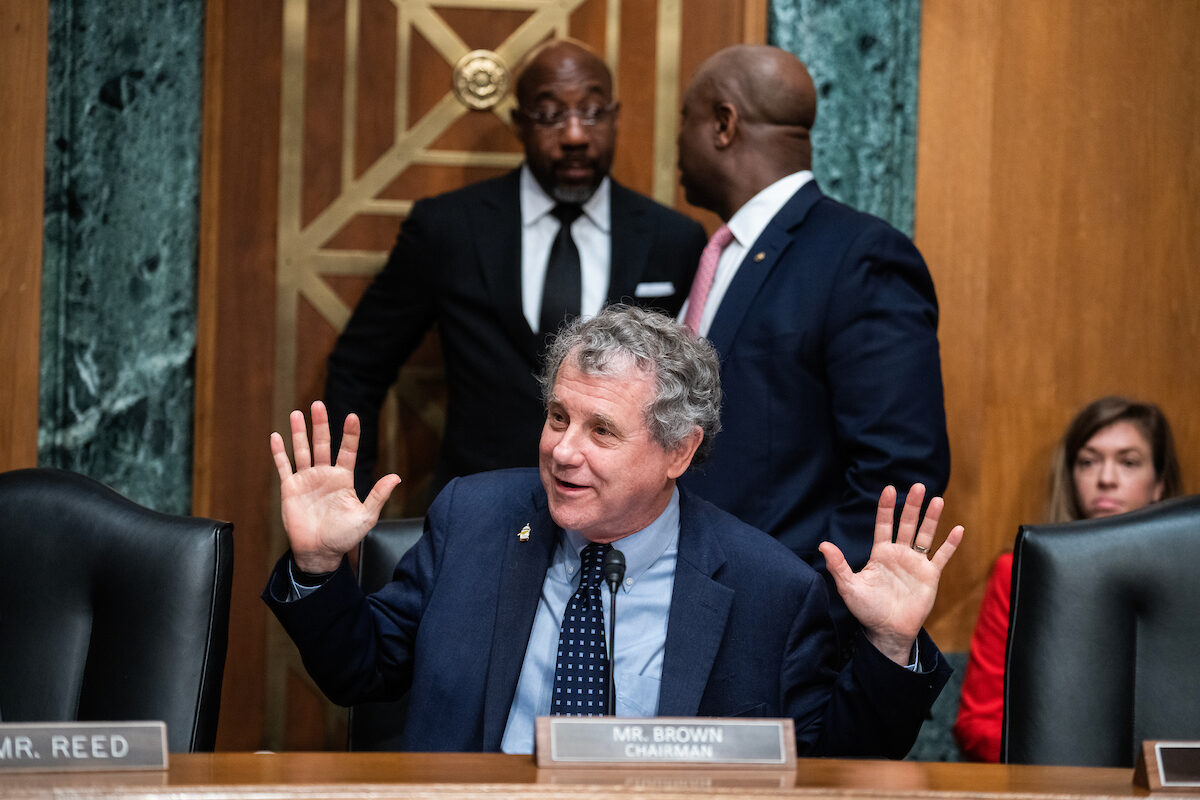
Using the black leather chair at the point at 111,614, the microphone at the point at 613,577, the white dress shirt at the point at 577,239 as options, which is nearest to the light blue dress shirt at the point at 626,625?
the microphone at the point at 613,577

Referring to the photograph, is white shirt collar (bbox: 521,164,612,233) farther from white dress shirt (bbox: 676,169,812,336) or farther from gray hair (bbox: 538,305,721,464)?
gray hair (bbox: 538,305,721,464)

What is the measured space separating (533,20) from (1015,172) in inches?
51.7

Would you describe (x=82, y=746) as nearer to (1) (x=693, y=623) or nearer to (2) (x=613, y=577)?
(2) (x=613, y=577)

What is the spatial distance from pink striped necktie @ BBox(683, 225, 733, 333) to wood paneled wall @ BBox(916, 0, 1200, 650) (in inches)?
36.5

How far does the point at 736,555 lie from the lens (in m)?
2.12

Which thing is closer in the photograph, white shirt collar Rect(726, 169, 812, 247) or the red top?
white shirt collar Rect(726, 169, 812, 247)

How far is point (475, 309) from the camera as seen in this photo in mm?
3240

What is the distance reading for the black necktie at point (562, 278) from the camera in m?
3.20

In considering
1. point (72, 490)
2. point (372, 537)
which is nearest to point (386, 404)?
point (372, 537)

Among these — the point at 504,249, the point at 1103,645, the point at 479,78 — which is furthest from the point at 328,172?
the point at 1103,645

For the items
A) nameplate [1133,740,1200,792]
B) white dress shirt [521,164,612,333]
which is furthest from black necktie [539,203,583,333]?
nameplate [1133,740,1200,792]

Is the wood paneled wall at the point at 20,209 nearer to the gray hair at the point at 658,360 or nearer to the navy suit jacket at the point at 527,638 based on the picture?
the navy suit jacket at the point at 527,638

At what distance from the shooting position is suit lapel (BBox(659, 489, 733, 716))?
77.5 inches

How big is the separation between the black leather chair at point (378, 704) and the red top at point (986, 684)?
136 centimetres
